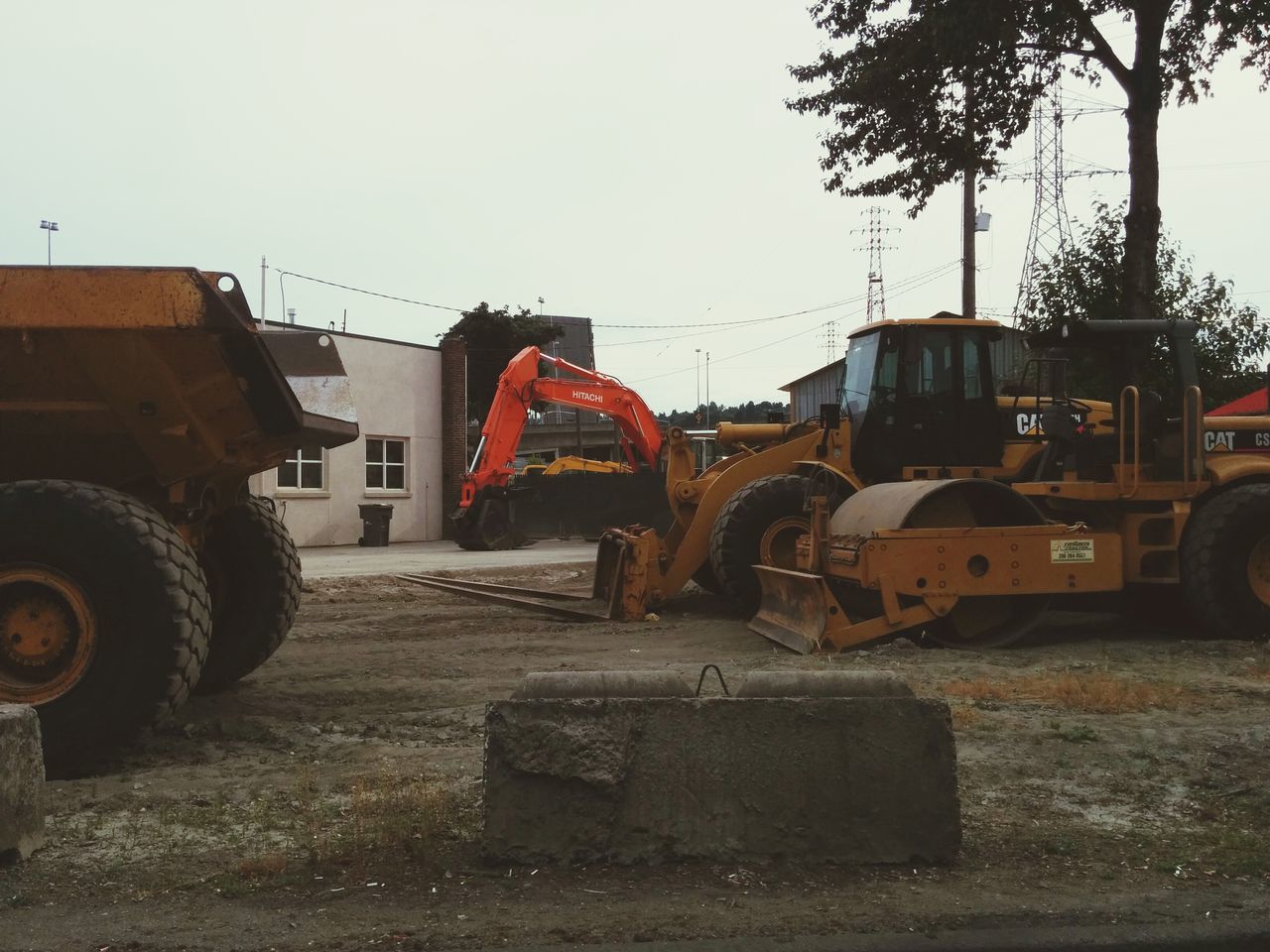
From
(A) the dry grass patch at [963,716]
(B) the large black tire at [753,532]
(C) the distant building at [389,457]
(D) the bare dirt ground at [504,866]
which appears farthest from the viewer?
(C) the distant building at [389,457]

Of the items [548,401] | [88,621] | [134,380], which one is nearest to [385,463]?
[548,401]

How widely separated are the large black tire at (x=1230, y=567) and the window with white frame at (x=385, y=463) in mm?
21684

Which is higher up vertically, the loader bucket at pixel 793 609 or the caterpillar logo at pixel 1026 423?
the caterpillar logo at pixel 1026 423

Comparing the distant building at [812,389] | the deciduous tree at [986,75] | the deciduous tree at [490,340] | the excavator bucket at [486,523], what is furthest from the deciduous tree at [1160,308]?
the deciduous tree at [490,340]

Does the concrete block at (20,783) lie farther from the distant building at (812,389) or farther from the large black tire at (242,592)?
the distant building at (812,389)

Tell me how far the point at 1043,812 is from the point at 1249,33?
599 inches

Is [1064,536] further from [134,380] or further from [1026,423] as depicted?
[134,380]

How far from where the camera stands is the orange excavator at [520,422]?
70.6 feet

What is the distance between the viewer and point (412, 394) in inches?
1166

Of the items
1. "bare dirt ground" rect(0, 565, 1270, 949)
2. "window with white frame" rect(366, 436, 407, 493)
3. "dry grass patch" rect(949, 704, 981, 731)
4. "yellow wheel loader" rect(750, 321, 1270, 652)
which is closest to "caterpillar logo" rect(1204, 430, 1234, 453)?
"yellow wheel loader" rect(750, 321, 1270, 652)

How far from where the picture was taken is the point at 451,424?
1193 inches

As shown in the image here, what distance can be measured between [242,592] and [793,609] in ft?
13.9

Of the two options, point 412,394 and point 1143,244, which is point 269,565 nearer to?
point 1143,244

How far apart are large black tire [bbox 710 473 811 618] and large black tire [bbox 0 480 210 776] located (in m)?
6.19
